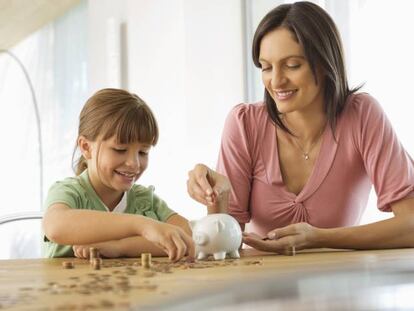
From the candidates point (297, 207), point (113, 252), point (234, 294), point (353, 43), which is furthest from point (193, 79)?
point (234, 294)

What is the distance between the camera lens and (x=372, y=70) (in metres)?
2.72

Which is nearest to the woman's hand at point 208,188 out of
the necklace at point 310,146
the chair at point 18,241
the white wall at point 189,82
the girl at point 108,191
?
the girl at point 108,191

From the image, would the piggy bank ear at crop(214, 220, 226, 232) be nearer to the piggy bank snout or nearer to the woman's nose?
the piggy bank snout

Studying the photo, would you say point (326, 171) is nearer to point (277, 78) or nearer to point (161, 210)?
point (277, 78)

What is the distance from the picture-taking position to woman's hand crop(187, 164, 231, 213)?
1517mm

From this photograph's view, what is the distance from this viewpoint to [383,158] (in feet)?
5.71

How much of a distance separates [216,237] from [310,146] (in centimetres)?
58

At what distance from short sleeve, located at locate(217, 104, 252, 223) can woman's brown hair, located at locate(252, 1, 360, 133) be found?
0.10m

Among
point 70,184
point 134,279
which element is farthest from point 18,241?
point 134,279

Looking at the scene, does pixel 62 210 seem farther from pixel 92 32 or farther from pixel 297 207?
pixel 92 32

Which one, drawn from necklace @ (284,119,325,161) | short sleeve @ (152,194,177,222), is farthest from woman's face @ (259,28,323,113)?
short sleeve @ (152,194,177,222)

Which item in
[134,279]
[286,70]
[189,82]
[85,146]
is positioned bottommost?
[134,279]

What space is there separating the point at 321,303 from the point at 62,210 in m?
1.11

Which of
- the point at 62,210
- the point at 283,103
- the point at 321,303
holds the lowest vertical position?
the point at 321,303
